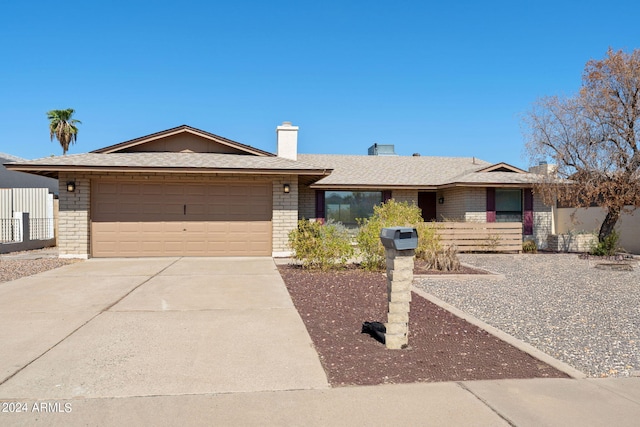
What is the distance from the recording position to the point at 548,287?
941cm

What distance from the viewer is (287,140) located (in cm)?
1683

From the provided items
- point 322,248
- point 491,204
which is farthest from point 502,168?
point 322,248

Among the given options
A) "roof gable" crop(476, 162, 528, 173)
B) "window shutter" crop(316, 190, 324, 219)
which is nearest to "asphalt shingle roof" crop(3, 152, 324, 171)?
"window shutter" crop(316, 190, 324, 219)

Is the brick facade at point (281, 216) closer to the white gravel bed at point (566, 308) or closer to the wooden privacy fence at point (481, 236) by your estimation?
the white gravel bed at point (566, 308)

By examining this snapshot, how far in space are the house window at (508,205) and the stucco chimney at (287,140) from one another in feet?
28.8

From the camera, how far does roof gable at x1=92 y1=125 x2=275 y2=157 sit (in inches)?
589

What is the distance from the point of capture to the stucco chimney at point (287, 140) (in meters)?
16.8

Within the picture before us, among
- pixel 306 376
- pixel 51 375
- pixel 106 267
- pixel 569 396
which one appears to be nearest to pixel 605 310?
pixel 569 396

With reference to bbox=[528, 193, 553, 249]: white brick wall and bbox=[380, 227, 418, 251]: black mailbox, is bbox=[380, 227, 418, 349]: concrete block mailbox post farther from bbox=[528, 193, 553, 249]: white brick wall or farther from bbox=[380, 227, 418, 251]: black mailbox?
bbox=[528, 193, 553, 249]: white brick wall

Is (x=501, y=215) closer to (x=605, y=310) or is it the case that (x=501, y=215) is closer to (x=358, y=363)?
(x=605, y=310)

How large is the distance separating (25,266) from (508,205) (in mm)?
17397

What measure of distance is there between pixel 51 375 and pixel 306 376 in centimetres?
239

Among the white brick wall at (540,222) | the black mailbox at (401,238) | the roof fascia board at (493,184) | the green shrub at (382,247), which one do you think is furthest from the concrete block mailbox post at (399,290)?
the white brick wall at (540,222)

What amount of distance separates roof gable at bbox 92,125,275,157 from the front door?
861cm
